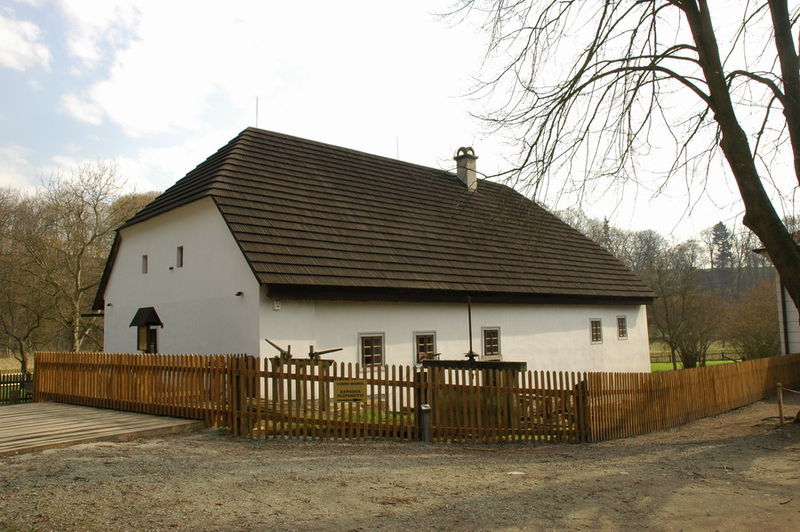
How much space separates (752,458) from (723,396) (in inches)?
261

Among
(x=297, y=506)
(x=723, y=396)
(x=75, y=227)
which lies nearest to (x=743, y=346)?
(x=723, y=396)

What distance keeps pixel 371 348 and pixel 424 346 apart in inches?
70.9

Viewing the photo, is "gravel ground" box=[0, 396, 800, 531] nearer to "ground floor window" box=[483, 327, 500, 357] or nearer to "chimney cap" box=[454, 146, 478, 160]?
"ground floor window" box=[483, 327, 500, 357]

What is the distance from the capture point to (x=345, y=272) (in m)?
14.5

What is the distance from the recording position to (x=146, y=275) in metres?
17.7

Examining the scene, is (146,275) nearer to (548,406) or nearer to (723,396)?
(548,406)

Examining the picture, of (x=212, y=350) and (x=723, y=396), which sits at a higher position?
(x=212, y=350)

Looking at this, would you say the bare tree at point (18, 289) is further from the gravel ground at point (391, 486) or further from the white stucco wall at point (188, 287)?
the gravel ground at point (391, 486)

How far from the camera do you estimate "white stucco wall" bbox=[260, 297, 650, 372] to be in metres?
13.6

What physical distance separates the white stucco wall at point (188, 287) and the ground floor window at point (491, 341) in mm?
7445

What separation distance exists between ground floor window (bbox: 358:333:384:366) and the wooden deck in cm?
518

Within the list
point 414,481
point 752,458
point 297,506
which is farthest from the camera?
point 752,458

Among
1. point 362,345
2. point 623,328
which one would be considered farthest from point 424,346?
point 623,328

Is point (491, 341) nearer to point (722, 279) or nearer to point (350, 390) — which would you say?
point (350, 390)
